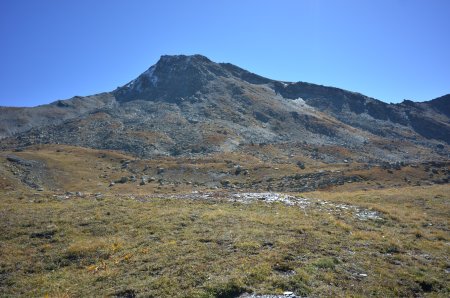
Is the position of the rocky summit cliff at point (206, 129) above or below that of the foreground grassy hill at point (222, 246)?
above

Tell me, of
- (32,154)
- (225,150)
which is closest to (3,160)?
(32,154)

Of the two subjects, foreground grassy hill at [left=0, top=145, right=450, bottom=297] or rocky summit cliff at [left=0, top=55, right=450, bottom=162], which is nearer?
foreground grassy hill at [left=0, top=145, right=450, bottom=297]

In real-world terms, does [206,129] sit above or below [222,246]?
above

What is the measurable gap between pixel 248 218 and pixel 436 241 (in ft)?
43.9

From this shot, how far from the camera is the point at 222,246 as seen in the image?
2150 centimetres

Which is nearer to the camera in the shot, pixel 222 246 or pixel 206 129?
pixel 222 246

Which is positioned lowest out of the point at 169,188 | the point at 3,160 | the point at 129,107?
the point at 169,188

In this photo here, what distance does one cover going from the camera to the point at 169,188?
62.8 metres

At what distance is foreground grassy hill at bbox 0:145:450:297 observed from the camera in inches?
656

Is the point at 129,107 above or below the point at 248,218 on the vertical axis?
above

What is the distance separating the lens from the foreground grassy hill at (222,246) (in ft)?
54.6

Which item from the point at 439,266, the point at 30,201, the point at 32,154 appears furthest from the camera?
the point at 32,154

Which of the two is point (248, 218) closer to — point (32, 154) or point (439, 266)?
point (439, 266)

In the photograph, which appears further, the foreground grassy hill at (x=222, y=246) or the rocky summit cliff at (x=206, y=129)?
the rocky summit cliff at (x=206, y=129)
